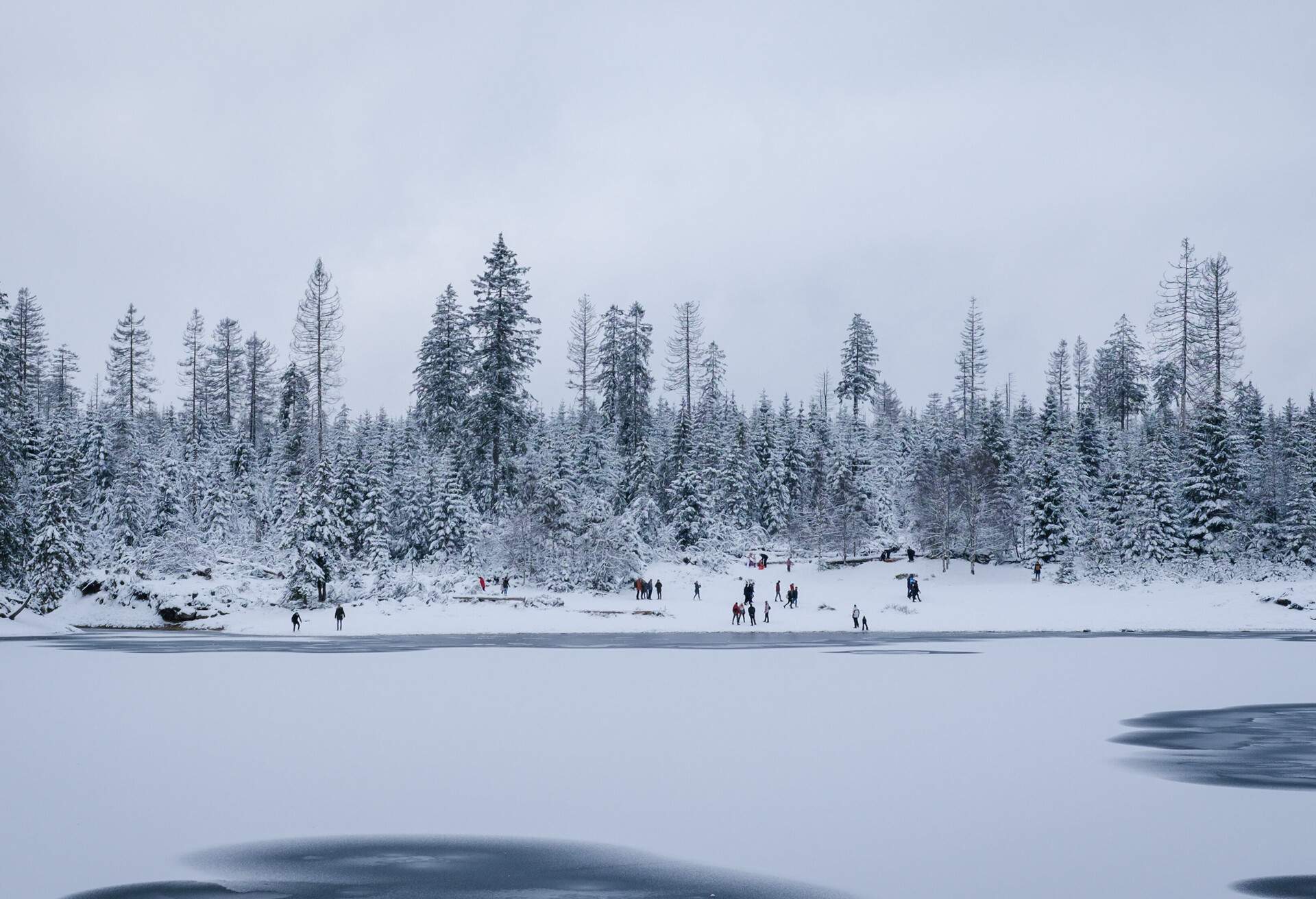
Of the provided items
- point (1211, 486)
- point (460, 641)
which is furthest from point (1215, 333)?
point (460, 641)

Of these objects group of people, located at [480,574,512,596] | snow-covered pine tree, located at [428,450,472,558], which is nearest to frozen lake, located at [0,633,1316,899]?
group of people, located at [480,574,512,596]

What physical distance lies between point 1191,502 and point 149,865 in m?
62.1

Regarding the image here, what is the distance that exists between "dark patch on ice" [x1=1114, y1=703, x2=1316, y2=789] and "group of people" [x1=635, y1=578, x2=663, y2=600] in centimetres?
3587

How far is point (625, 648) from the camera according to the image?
3191 centimetres

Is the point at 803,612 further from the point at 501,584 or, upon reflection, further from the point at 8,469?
the point at 8,469

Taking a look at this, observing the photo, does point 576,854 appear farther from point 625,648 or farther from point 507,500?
point 507,500

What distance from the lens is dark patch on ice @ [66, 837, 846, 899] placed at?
8141 millimetres

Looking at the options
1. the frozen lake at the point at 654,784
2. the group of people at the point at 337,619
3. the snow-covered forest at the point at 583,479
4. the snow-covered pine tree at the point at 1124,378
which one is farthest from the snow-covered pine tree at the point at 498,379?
the snow-covered pine tree at the point at 1124,378

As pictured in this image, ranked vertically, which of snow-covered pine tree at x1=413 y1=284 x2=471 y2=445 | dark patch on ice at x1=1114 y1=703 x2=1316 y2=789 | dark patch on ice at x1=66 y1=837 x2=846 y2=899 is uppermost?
snow-covered pine tree at x1=413 y1=284 x2=471 y2=445

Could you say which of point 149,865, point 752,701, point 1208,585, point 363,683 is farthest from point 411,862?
point 1208,585

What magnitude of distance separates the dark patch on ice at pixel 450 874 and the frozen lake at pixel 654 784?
0.04 meters

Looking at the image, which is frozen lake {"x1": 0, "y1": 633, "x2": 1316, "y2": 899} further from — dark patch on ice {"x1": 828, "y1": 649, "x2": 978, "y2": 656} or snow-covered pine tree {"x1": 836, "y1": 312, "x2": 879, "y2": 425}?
snow-covered pine tree {"x1": 836, "y1": 312, "x2": 879, "y2": 425}

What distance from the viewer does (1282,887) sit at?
8.34m

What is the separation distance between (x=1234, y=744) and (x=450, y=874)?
12.3m
